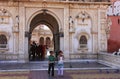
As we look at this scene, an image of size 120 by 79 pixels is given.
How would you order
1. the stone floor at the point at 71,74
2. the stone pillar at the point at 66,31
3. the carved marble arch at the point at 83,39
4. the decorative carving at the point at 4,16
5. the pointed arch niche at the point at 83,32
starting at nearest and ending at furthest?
the stone floor at the point at 71,74 → the decorative carving at the point at 4,16 → the stone pillar at the point at 66,31 → the pointed arch niche at the point at 83,32 → the carved marble arch at the point at 83,39

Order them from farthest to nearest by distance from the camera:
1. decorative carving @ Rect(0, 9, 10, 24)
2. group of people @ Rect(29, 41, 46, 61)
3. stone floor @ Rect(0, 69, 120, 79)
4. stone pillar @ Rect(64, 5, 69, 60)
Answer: group of people @ Rect(29, 41, 46, 61) → stone pillar @ Rect(64, 5, 69, 60) → decorative carving @ Rect(0, 9, 10, 24) → stone floor @ Rect(0, 69, 120, 79)

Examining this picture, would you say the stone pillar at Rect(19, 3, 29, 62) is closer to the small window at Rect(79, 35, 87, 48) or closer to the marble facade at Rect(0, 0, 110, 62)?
the marble facade at Rect(0, 0, 110, 62)

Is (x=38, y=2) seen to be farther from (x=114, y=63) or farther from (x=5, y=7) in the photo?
(x=114, y=63)

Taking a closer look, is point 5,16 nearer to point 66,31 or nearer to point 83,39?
point 66,31

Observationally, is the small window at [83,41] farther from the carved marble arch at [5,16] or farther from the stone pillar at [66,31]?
the carved marble arch at [5,16]

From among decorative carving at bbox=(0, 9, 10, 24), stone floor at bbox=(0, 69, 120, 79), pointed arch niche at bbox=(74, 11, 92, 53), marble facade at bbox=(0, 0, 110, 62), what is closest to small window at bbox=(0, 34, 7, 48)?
marble facade at bbox=(0, 0, 110, 62)

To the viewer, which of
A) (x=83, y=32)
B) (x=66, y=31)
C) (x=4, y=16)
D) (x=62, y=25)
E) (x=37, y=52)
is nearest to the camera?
(x=4, y=16)

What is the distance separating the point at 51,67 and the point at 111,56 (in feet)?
19.1

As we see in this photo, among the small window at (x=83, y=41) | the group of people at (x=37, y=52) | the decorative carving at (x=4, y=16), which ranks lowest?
the group of people at (x=37, y=52)

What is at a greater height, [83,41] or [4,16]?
[4,16]

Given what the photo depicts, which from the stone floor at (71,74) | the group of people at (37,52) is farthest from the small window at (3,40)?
the stone floor at (71,74)

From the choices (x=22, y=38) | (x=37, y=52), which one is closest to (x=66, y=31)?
(x=22, y=38)

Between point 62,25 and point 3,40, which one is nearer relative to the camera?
point 3,40

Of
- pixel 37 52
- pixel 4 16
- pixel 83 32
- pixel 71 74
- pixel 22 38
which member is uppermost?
pixel 4 16
